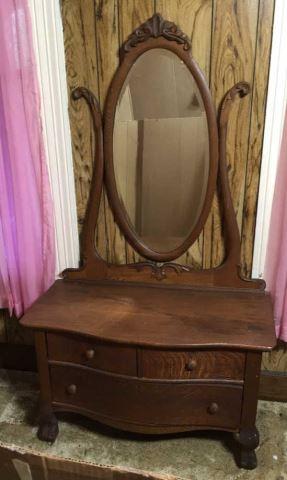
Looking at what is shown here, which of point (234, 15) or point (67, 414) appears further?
point (67, 414)

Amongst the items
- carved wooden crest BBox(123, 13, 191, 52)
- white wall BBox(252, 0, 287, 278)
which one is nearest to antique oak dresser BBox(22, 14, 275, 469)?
carved wooden crest BBox(123, 13, 191, 52)

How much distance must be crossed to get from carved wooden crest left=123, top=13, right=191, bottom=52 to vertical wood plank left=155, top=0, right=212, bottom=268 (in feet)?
0.08

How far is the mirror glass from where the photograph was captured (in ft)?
4.81

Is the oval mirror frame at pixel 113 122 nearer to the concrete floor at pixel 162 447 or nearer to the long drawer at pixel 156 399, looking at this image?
the long drawer at pixel 156 399

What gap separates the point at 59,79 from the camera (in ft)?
5.11

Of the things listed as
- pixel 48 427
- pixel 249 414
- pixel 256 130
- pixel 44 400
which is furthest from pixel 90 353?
pixel 256 130

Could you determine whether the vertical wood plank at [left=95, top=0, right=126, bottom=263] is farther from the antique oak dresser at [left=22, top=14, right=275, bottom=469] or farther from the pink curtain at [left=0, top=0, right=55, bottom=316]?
the pink curtain at [left=0, top=0, right=55, bottom=316]

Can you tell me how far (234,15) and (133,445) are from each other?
1777 millimetres

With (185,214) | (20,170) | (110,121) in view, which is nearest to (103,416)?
(185,214)

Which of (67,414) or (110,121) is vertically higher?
(110,121)

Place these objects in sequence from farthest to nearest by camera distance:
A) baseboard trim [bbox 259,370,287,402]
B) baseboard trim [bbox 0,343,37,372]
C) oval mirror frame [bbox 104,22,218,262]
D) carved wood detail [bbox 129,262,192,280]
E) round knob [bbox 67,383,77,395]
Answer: baseboard trim [bbox 0,343,37,372]
baseboard trim [bbox 259,370,287,402]
carved wood detail [bbox 129,262,192,280]
round knob [bbox 67,383,77,395]
oval mirror frame [bbox 104,22,218,262]

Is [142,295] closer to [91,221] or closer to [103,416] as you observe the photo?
[91,221]

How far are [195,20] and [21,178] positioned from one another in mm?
923

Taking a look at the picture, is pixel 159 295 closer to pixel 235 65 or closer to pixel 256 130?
pixel 256 130
